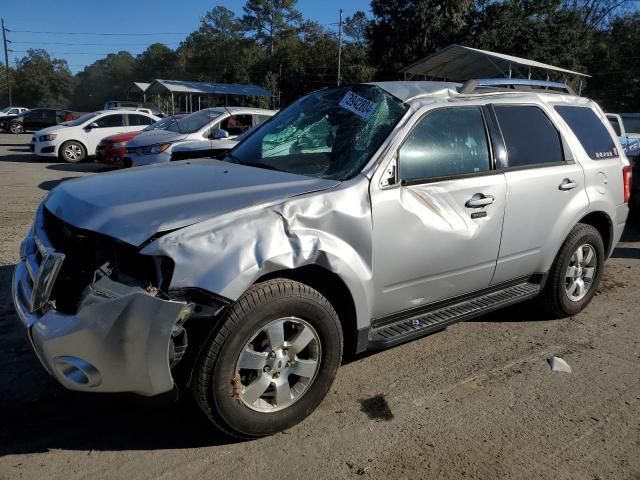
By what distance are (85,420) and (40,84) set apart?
336 feet

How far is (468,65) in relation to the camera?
1980cm

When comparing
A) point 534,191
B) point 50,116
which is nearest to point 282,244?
point 534,191

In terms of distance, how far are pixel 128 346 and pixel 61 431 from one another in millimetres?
927

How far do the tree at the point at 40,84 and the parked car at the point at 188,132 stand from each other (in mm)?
90277

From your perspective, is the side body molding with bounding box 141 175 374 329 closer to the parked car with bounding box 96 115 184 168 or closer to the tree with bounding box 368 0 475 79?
the parked car with bounding box 96 115 184 168

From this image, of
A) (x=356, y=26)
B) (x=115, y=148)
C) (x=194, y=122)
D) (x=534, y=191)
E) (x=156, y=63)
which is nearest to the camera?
(x=534, y=191)

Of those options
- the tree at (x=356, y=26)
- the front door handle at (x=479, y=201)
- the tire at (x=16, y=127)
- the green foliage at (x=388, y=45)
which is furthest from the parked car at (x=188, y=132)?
the tree at (x=356, y=26)

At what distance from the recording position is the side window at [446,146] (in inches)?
134

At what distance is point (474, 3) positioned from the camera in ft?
130

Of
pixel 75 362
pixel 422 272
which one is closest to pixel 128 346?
pixel 75 362

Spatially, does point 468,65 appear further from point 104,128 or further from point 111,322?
point 111,322

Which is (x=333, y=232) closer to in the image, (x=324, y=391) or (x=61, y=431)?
(x=324, y=391)

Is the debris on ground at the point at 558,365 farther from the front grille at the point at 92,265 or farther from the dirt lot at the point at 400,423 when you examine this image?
the front grille at the point at 92,265

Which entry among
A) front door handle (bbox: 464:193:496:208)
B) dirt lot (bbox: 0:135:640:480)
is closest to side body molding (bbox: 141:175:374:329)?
dirt lot (bbox: 0:135:640:480)
